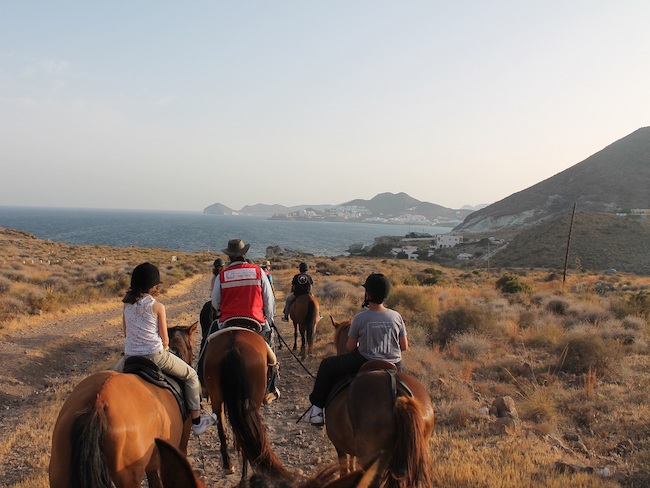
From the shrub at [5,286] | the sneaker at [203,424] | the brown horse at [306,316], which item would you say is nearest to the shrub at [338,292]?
the brown horse at [306,316]

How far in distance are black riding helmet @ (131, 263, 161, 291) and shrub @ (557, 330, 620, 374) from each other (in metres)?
9.00

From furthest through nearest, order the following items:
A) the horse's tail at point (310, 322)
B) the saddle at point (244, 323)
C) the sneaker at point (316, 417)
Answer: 1. the horse's tail at point (310, 322)
2. the saddle at point (244, 323)
3. the sneaker at point (316, 417)

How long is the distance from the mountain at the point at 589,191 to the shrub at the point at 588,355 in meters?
100

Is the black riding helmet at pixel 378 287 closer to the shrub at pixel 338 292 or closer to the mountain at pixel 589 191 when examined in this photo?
the shrub at pixel 338 292

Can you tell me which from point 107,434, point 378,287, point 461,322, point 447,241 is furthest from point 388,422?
point 447,241

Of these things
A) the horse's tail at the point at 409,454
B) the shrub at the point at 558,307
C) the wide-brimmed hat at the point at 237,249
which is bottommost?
the shrub at the point at 558,307

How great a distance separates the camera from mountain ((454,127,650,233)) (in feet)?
342

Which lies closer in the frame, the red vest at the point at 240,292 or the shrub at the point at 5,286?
the red vest at the point at 240,292

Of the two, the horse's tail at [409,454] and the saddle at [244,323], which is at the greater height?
the saddle at [244,323]

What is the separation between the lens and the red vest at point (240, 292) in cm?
636

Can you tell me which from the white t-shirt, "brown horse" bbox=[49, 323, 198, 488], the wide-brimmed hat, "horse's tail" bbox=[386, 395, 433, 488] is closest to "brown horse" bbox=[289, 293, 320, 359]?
the wide-brimmed hat

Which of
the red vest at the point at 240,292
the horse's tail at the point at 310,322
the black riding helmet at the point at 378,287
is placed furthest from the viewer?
the horse's tail at the point at 310,322

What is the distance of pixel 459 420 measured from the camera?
22.8 ft

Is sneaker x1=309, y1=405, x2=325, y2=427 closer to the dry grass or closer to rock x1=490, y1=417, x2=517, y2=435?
the dry grass
